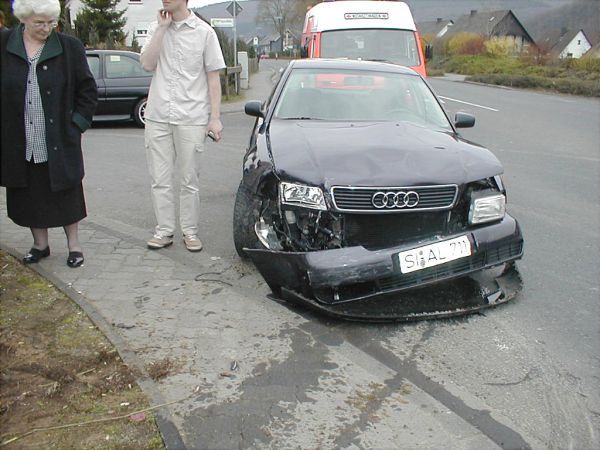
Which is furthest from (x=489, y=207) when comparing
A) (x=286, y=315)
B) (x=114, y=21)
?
(x=114, y=21)

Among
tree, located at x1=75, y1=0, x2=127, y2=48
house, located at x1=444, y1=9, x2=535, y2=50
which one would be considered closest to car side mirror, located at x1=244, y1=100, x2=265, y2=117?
tree, located at x1=75, y1=0, x2=127, y2=48

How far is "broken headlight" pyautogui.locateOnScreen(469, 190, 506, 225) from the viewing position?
13.1 ft

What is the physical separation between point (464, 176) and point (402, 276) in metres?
0.82

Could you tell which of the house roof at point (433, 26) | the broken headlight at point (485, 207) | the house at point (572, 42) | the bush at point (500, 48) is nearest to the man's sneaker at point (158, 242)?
the broken headlight at point (485, 207)

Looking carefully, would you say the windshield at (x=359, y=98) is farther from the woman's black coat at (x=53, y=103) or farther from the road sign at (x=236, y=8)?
the road sign at (x=236, y=8)

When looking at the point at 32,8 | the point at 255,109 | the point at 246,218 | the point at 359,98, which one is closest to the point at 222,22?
the point at 255,109

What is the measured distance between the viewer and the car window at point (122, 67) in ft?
40.3

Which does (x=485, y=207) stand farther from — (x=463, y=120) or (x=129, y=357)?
(x=129, y=357)

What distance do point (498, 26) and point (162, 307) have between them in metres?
81.7

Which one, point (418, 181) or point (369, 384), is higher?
point (418, 181)

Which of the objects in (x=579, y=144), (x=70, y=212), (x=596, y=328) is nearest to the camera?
(x=596, y=328)

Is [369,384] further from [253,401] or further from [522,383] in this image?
[522,383]

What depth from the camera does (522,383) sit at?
330 cm

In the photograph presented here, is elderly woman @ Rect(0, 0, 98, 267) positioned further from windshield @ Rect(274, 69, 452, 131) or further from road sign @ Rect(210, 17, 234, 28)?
road sign @ Rect(210, 17, 234, 28)
